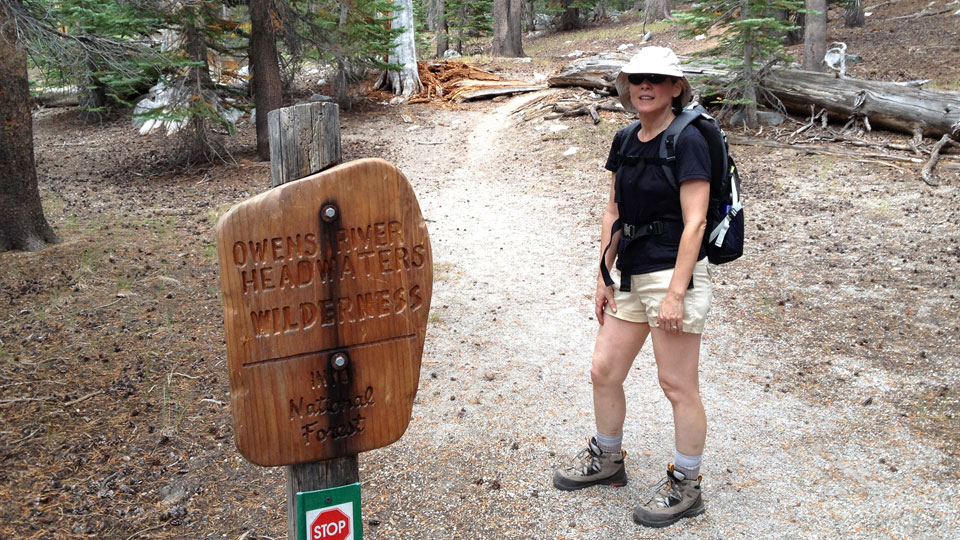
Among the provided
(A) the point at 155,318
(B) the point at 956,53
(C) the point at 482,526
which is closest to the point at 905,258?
(C) the point at 482,526

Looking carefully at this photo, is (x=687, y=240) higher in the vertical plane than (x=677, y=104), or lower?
lower

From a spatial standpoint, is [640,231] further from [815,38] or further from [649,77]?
[815,38]

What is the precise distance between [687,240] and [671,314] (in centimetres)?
34

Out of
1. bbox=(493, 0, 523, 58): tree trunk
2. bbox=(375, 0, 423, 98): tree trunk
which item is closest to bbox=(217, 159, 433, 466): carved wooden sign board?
bbox=(375, 0, 423, 98): tree trunk

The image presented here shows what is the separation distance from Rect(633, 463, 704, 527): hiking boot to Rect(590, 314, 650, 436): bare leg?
43cm

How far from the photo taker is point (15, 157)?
7.49 m

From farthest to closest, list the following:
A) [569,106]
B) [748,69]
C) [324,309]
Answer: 1. [569,106]
2. [748,69]
3. [324,309]

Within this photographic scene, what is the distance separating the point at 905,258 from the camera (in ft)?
23.5

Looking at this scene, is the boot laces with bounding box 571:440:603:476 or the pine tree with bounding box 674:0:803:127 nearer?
the boot laces with bounding box 571:440:603:476

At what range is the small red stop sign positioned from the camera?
2.30 meters

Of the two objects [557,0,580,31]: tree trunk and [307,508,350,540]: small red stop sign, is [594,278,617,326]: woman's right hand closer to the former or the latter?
[307,508,350,540]: small red stop sign

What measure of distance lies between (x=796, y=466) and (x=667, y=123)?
220cm

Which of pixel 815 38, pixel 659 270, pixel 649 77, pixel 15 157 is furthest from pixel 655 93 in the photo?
pixel 815 38

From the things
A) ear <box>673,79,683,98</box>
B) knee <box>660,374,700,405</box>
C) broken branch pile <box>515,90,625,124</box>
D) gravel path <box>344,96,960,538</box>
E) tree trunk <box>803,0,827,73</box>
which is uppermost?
tree trunk <box>803,0,827,73</box>
